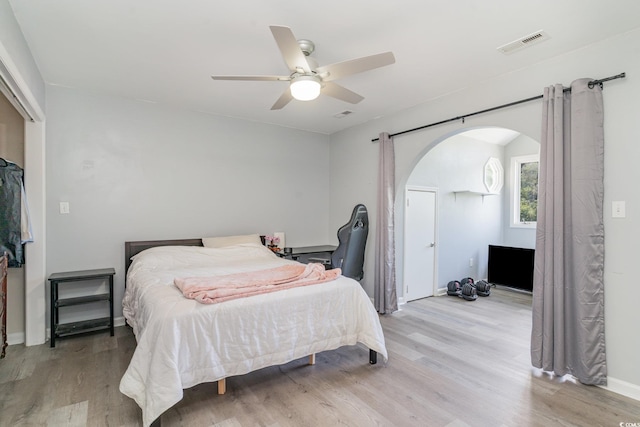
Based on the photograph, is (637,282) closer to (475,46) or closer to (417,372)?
(417,372)

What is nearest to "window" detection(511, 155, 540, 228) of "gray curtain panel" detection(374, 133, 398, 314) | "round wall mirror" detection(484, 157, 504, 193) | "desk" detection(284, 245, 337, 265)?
"round wall mirror" detection(484, 157, 504, 193)

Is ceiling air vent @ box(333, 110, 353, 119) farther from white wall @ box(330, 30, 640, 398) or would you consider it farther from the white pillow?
the white pillow

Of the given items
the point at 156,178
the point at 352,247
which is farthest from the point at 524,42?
the point at 156,178

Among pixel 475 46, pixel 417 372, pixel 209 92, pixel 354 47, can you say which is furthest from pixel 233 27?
pixel 417 372

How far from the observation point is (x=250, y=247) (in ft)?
13.4

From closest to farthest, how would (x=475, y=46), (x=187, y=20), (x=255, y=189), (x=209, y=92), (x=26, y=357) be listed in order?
(x=187, y=20), (x=475, y=46), (x=26, y=357), (x=209, y=92), (x=255, y=189)

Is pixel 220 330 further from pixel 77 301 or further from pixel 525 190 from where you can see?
pixel 525 190

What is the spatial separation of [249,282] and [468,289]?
373cm

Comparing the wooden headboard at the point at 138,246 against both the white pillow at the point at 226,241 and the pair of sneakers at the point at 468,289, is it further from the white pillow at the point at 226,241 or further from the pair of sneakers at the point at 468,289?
the pair of sneakers at the point at 468,289

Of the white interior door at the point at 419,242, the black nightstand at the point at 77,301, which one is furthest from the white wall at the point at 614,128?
the black nightstand at the point at 77,301

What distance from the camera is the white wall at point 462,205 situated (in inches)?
203

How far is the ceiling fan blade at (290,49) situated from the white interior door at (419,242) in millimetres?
2869

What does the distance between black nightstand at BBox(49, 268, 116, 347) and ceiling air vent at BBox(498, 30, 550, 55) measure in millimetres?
4303

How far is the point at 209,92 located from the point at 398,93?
2.12 meters
